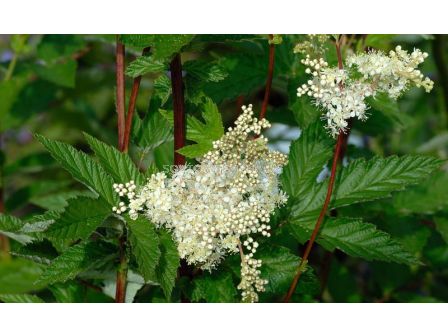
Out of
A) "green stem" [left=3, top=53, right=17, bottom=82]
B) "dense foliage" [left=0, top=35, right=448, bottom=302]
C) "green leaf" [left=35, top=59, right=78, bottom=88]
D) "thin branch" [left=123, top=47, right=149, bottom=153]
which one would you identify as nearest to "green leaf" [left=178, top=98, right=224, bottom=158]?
"dense foliage" [left=0, top=35, right=448, bottom=302]

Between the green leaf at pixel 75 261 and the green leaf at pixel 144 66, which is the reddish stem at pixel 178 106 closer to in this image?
the green leaf at pixel 144 66

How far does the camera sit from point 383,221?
150cm

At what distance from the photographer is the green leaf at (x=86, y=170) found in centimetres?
101

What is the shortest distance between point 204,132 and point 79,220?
231 millimetres

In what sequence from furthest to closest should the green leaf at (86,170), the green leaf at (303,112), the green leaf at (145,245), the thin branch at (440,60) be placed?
the thin branch at (440,60) → the green leaf at (303,112) → the green leaf at (86,170) → the green leaf at (145,245)

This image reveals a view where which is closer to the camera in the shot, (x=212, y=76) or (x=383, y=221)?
(x=212, y=76)

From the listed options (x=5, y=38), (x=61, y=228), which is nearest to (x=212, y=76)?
(x=61, y=228)

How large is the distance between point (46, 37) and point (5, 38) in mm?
1629

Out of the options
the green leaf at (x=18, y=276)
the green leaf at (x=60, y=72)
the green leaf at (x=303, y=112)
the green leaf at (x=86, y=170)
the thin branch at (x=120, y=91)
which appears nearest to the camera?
the green leaf at (x=86, y=170)

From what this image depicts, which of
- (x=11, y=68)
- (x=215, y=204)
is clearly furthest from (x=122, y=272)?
(x=11, y=68)

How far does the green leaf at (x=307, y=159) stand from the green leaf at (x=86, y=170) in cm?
31

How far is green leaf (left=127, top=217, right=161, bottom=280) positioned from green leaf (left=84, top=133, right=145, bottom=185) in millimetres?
87

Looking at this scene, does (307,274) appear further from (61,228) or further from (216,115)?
(61,228)

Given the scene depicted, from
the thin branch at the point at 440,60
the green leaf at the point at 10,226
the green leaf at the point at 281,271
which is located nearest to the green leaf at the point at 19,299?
the green leaf at the point at 10,226
